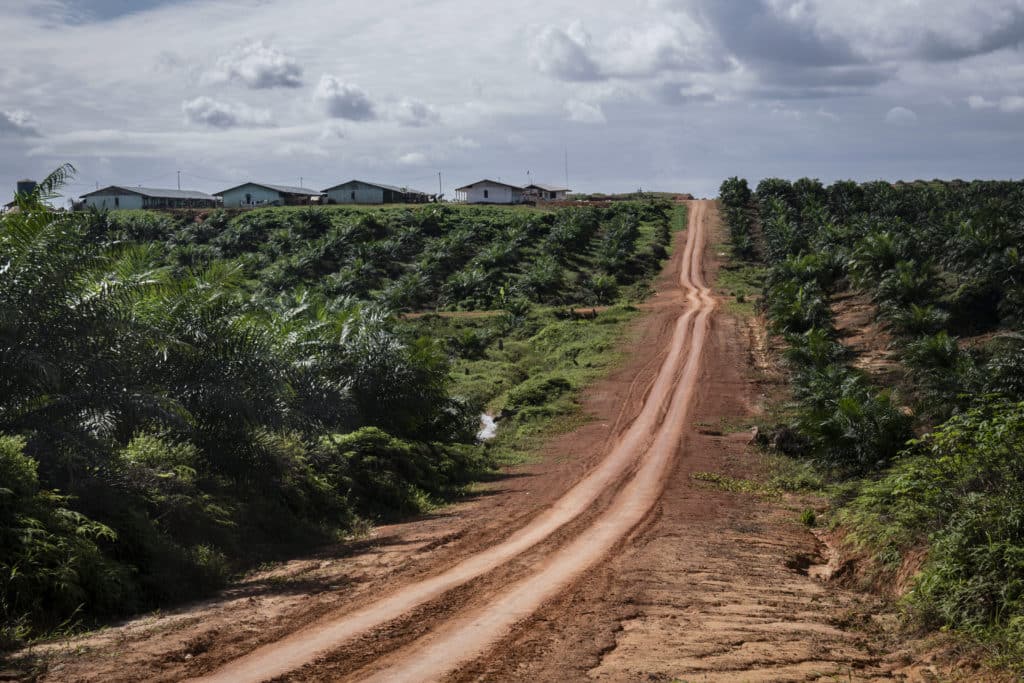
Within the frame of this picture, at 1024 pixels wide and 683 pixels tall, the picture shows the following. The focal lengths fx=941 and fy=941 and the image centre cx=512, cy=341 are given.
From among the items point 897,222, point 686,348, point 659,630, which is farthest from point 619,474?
point 897,222

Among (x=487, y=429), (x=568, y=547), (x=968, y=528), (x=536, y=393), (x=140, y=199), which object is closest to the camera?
(x=968, y=528)

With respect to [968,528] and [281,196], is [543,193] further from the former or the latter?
[968,528]

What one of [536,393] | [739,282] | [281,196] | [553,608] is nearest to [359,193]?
[281,196]

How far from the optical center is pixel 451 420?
2538 centimetres

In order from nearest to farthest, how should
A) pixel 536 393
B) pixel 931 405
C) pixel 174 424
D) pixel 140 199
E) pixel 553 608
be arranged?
pixel 553 608 → pixel 174 424 → pixel 931 405 → pixel 536 393 → pixel 140 199

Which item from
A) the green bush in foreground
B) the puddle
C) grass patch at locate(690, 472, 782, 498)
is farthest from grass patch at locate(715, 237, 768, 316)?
the green bush in foreground

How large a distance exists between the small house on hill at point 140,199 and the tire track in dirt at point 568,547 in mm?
82515

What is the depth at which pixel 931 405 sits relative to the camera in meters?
19.2

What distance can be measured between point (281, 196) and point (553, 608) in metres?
100

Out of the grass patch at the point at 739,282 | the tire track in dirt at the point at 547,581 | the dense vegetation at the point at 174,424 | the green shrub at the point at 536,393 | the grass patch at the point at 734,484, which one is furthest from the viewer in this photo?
the grass patch at the point at 739,282

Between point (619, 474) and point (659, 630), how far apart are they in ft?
34.6

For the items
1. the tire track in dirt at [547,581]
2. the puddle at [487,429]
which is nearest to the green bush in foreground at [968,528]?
the tire track in dirt at [547,581]

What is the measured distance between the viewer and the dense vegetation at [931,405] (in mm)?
10234

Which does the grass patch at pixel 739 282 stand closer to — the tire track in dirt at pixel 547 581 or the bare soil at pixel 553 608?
the tire track in dirt at pixel 547 581
